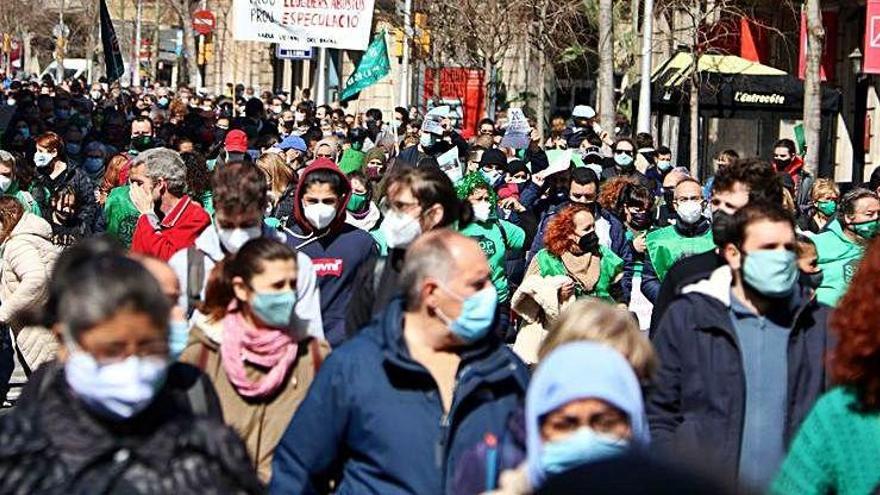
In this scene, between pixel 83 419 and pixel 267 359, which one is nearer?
pixel 83 419

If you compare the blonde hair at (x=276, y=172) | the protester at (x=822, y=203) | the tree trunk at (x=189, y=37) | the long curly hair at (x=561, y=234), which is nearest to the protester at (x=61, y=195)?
the blonde hair at (x=276, y=172)

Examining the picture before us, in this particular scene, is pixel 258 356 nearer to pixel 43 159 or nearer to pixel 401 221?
pixel 401 221

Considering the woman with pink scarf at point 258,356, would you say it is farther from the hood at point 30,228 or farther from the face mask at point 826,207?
the face mask at point 826,207

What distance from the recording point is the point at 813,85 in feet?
72.0

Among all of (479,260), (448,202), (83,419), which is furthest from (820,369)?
(83,419)

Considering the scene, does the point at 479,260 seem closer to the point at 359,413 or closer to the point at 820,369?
the point at 359,413

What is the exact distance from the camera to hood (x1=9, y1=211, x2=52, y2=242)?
10.2 m

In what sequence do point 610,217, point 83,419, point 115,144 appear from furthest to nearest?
point 115,144
point 610,217
point 83,419

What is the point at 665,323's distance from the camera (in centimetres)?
610

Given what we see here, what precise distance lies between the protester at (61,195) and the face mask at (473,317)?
7.54m

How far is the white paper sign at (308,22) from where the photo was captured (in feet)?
80.5

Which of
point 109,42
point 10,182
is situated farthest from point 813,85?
point 10,182

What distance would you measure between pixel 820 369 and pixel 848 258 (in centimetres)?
367

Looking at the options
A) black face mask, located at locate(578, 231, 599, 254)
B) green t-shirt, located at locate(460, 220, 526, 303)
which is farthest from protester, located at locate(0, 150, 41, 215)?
black face mask, located at locate(578, 231, 599, 254)
